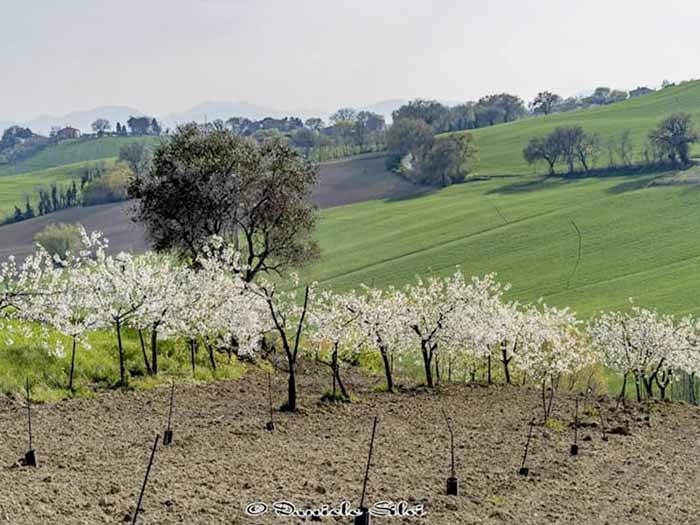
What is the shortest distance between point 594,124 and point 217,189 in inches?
5761

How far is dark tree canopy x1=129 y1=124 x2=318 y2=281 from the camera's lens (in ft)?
124

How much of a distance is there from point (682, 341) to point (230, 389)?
27.1m

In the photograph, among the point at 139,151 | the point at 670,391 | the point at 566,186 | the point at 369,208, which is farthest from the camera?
the point at 139,151

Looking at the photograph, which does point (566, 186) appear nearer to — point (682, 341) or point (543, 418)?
point (682, 341)

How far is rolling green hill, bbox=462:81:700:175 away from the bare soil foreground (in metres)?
122

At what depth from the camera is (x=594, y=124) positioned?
545 feet

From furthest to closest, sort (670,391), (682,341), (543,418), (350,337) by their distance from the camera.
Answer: (670,391) → (682,341) → (350,337) → (543,418)

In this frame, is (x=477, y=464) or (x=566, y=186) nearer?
(x=477, y=464)

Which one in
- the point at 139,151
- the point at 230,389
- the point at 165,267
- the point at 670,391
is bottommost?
the point at 670,391

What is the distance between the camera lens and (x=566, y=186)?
385ft

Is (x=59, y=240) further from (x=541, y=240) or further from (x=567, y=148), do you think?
(x=567, y=148)

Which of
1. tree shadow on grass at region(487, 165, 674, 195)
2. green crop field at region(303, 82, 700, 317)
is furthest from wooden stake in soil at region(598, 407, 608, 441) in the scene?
tree shadow on grass at region(487, 165, 674, 195)

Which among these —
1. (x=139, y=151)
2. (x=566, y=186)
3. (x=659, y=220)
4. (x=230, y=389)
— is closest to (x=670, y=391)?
(x=230, y=389)

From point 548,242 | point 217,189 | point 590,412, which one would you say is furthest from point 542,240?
point 590,412
